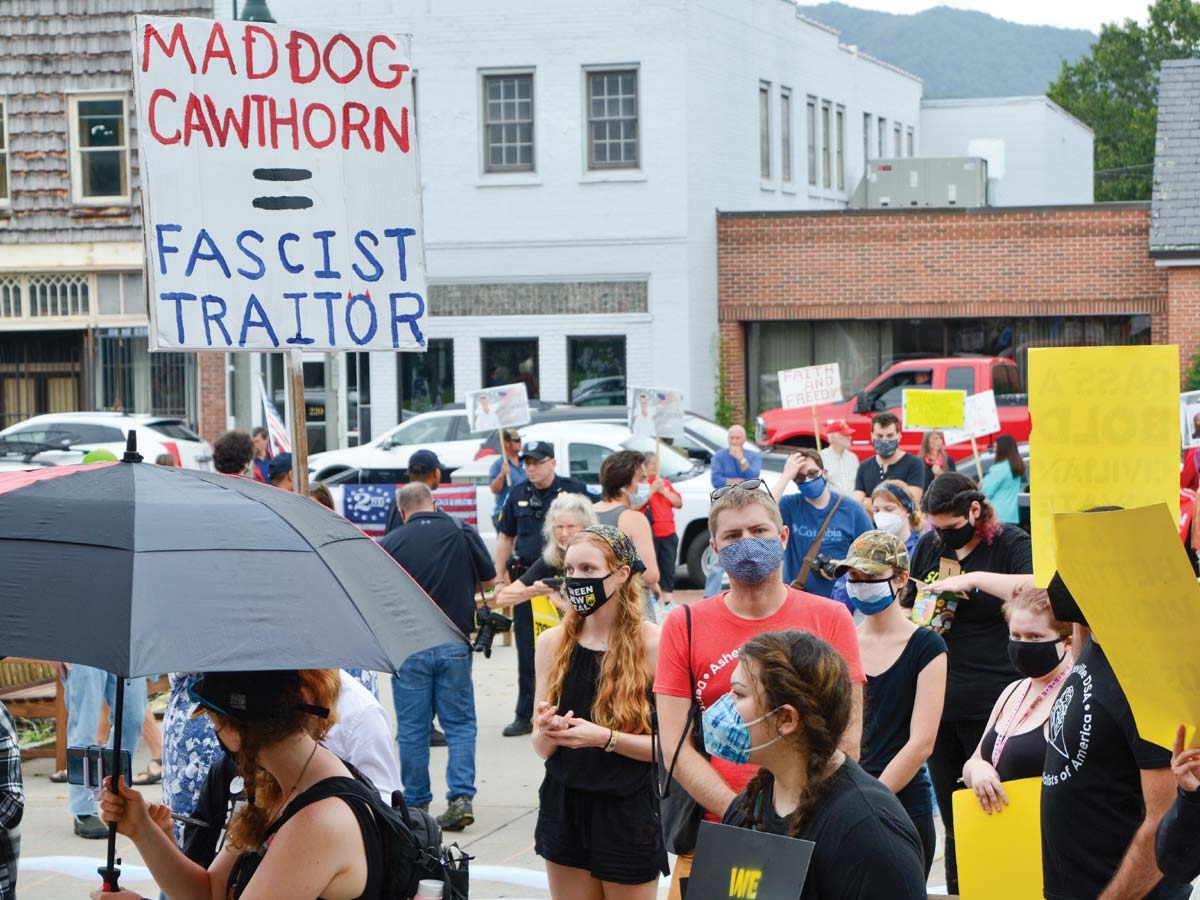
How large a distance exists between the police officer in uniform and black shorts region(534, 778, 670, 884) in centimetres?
524

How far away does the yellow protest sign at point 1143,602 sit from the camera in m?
3.18

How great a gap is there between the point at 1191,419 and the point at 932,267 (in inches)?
652

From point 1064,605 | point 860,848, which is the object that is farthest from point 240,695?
point 1064,605

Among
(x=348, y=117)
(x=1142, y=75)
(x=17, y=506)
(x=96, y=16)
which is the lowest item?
(x=17, y=506)

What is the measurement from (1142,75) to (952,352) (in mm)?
40549

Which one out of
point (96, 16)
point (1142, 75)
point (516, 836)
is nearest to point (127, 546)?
point (516, 836)

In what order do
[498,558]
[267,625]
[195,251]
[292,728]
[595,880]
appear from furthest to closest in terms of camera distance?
[498,558] → [195,251] → [595,880] → [292,728] → [267,625]

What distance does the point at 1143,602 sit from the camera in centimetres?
323

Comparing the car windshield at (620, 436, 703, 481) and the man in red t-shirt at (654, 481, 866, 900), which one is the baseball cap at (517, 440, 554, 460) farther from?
the man in red t-shirt at (654, 481, 866, 900)

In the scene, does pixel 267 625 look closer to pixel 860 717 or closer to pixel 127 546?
pixel 127 546

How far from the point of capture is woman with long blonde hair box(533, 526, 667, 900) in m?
5.25

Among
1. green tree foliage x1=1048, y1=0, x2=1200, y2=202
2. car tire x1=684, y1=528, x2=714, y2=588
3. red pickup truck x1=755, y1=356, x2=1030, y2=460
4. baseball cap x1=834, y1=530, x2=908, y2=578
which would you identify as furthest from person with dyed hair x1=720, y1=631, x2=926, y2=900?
green tree foliage x1=1048, y1=0, x2=1200, y2=202

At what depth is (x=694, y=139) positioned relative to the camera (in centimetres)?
2886

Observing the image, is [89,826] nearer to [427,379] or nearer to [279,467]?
[279,467]
